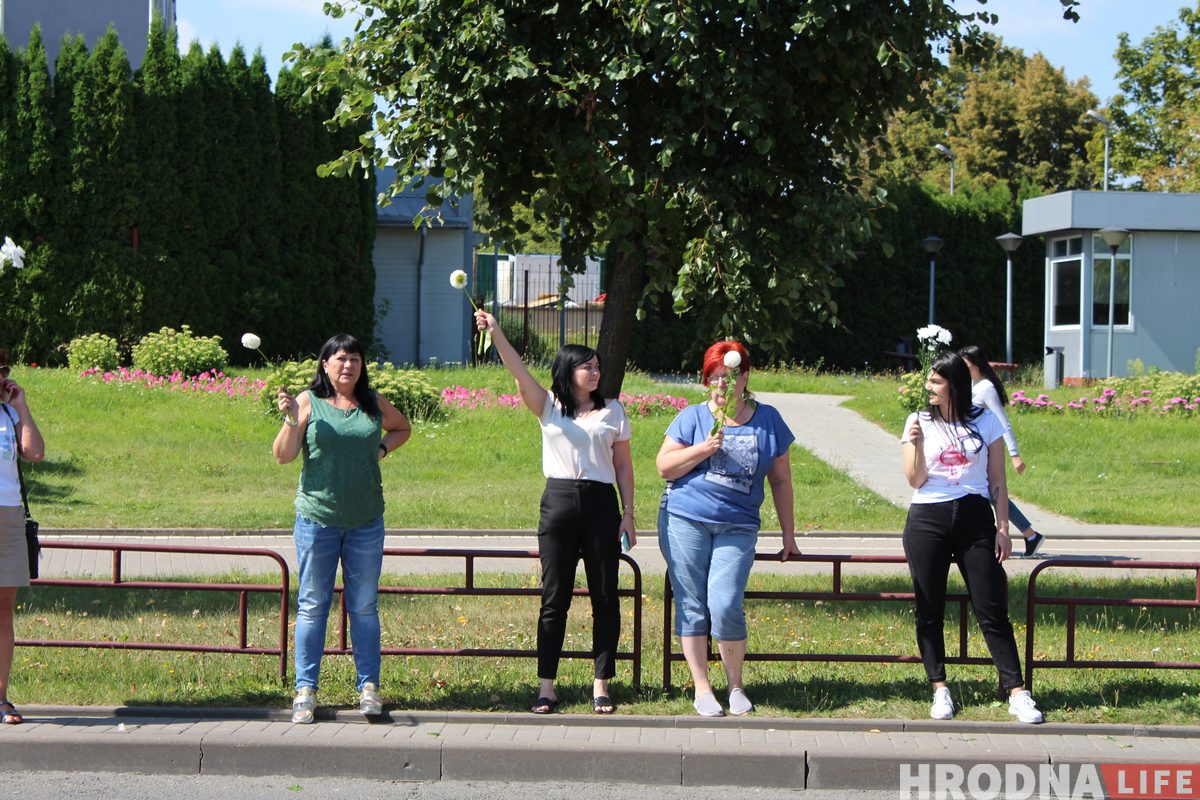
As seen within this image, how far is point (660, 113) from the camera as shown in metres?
8.48

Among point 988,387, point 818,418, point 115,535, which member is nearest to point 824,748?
point 988,387

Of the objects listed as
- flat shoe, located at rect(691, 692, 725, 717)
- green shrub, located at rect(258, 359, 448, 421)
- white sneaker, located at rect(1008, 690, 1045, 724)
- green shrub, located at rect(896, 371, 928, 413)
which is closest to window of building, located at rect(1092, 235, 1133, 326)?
green shrub, located at rect(896, 371, 928, 413)

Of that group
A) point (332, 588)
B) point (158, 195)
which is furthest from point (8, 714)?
point (158, 195)

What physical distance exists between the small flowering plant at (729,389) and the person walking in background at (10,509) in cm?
319

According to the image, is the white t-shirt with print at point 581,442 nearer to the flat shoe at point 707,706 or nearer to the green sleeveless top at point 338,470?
the green sleeveless top at point 338,470

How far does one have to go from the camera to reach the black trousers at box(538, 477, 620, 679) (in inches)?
257

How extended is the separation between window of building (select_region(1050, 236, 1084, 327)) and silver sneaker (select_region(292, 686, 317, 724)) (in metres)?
26.8

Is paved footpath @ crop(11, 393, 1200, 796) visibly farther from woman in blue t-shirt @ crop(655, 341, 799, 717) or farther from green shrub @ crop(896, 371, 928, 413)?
green shrub @ crop(896, 371, 928, 413)

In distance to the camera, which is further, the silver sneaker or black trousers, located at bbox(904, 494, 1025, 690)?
black trousers, located at bbox(904, 494, 1025, 690)

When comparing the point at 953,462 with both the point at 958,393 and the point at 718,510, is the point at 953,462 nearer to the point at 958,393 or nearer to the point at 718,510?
the point at 958,393

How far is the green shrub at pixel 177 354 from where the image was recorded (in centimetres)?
2241

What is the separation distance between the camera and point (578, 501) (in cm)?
651

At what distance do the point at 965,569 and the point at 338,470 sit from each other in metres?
3.08

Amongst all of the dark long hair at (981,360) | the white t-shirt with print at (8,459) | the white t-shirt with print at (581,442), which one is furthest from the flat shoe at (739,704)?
the dark long hair at (981,360)
